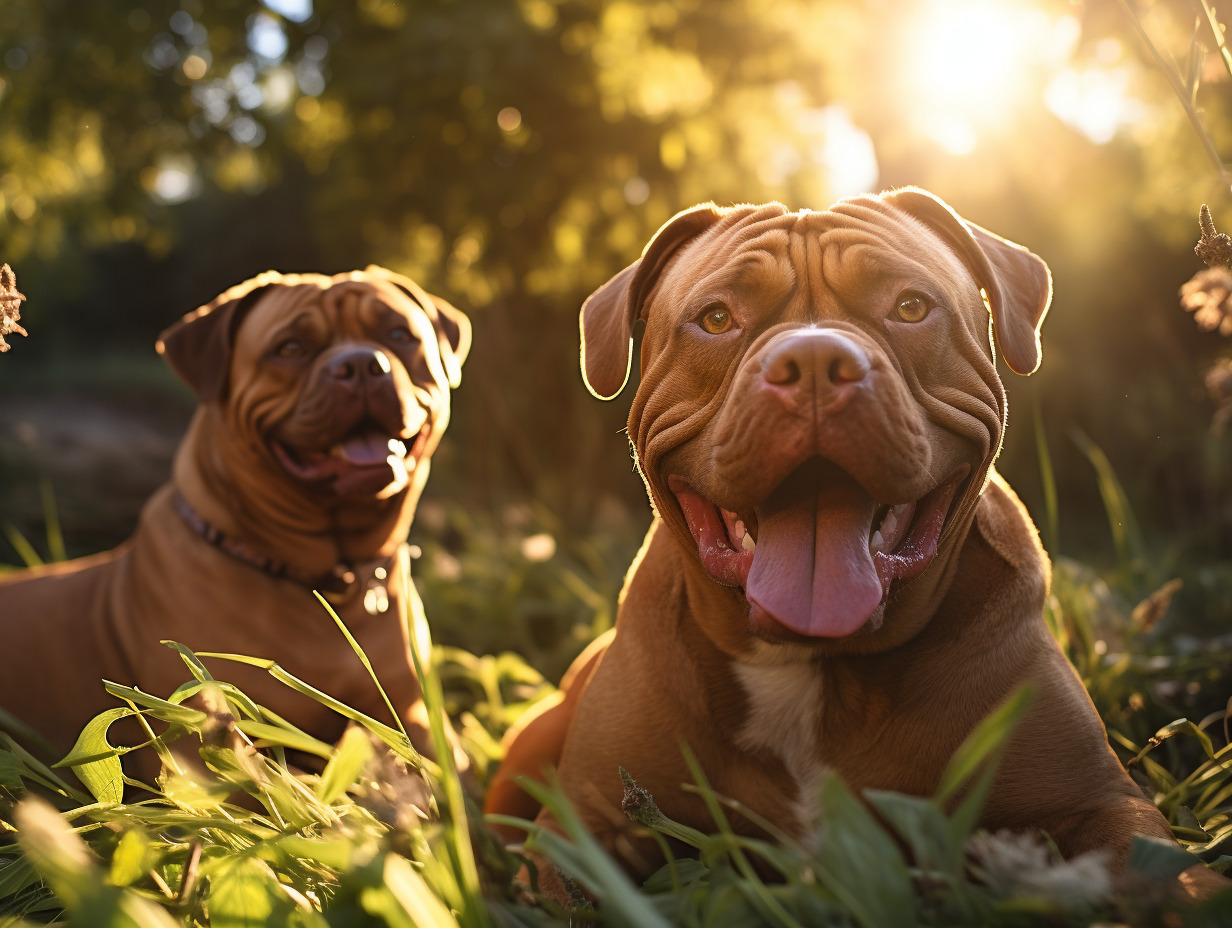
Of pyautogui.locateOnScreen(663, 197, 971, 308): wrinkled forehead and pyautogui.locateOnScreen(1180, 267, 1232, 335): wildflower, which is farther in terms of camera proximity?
pyautogui.locateOnScreen(1180, 267, 1232, 335): wildflower

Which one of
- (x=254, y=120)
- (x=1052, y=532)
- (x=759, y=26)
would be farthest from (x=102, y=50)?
(x=1052, y=532)

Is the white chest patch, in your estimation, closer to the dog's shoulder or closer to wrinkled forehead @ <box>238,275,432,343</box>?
the dog's shoulder

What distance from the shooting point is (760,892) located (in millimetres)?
1499

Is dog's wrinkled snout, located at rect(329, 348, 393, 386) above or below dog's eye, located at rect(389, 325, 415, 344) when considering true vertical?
below

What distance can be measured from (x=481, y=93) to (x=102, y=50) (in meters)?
3.87

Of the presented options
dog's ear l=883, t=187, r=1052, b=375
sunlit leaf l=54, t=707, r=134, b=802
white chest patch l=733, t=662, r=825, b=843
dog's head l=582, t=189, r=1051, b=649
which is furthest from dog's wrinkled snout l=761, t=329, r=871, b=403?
sunlit leaf l=54, t=707, r=134, b=802

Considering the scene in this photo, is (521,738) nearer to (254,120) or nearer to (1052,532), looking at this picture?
(1052,532)

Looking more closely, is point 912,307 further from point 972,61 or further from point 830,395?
point 972,61

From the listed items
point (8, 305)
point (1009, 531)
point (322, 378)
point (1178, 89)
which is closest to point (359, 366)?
point (322, 378)

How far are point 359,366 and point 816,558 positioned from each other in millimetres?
1930

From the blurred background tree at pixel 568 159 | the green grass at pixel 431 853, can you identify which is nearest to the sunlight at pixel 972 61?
the blurred background tree at pixel 568 159

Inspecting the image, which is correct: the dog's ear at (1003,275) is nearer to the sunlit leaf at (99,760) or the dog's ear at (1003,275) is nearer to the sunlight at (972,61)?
the sunlit leaf at (99,760)

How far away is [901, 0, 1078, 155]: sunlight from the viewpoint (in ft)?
26.9

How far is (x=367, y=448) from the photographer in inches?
136
